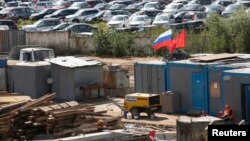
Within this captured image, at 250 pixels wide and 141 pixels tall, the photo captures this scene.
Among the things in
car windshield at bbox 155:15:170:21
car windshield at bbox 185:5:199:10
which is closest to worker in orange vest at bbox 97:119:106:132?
car windshield at bbox 155:15:170:21

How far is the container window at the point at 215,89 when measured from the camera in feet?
91.9

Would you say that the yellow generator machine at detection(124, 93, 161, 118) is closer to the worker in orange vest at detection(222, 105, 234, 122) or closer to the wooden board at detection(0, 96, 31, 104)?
the wooden board at detection(0, 96, 31, 104)

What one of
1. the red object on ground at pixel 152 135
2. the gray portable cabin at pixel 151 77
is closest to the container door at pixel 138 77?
the gray portable cabin at pixel 151 77

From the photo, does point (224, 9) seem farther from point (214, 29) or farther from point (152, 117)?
point (152, 117)

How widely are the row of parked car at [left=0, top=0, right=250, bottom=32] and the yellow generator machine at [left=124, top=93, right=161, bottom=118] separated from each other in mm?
22465

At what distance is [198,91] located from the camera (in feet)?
95.4

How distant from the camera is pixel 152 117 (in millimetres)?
28938

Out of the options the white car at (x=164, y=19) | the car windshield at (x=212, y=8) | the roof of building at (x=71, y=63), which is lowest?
the roof of building at (x=71, y=63)

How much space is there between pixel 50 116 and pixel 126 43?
20941 mm

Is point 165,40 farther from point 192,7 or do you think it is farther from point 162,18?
point 192,7


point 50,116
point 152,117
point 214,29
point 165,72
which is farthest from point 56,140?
point 214,29

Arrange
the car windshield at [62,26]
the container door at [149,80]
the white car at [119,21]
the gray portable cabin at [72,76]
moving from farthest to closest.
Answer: the white car at [119,21] < the car windshield at [62,26] < the gray portable cabin at [72,76] < the container door at [149,80]

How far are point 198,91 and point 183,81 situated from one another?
3.19 feet

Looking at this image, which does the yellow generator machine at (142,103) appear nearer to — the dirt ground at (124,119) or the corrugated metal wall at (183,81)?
the dirt ground at (124,119)
